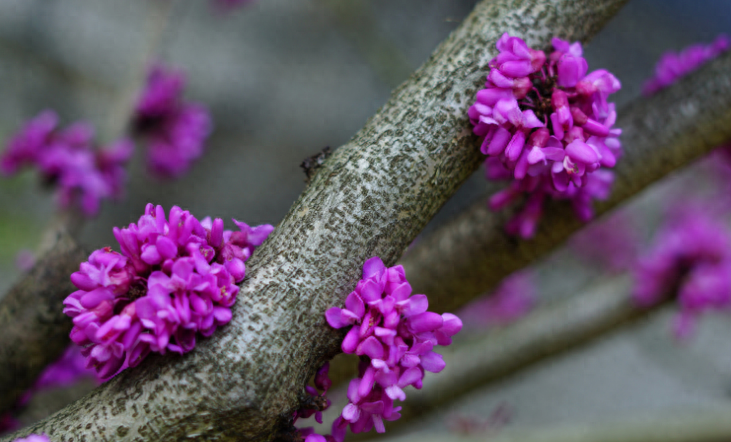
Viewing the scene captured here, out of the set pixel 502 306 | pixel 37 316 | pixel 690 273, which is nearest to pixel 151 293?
pixel 37 316

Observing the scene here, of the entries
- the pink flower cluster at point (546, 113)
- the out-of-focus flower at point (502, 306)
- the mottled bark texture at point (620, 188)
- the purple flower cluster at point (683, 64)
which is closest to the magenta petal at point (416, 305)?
the pink flower cluster at point (546, 113)

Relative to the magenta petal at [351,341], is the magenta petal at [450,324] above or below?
below

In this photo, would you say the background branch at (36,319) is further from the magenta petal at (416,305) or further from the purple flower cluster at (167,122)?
the purple flower cluster at (167,122)

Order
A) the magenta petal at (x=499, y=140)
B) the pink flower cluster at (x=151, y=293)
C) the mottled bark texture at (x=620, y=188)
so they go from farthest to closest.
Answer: the mottled bark texture at (x=620, y=188) < the magenta petal at (x=499, y=140) < the pink flower cluster at (x=151, y=293)

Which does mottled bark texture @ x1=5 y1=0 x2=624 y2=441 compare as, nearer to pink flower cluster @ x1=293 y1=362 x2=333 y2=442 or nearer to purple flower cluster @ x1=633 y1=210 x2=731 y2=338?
pink flower cluster @ x1=293 y1=362 x2=333 y2=442

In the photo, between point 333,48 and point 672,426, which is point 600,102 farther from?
point 333,48

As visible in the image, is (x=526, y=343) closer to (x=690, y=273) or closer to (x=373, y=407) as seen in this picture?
(x=690, y=273)

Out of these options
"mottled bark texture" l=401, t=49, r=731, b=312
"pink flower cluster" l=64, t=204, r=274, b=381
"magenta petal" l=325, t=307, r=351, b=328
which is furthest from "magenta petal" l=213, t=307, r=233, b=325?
"mottled bark texture" l=401, t=49, r=731, b=312
